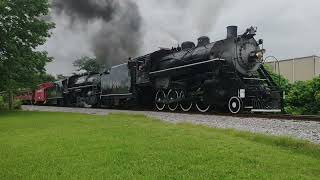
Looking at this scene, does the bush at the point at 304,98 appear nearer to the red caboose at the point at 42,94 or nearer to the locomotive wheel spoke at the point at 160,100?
the locomotive wheel spoke at the point at 160,100

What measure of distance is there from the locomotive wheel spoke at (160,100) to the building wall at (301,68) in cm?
1673

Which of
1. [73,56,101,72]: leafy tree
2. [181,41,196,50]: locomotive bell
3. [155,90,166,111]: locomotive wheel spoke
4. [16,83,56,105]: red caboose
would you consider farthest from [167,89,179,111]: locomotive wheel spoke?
[73,56,101,72]: leafy tree

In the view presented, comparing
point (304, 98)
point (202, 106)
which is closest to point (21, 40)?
point (202, 106)

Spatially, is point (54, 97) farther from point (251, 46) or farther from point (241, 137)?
point (241, 137)

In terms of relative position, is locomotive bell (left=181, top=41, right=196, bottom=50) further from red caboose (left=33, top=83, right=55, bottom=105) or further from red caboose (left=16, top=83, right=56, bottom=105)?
red caboose (left=33, top=83, right=55, bottom=105)

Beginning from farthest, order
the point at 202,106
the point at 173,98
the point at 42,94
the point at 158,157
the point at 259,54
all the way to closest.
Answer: the point at 42,94
the point at 173,98
the point at 202,106
the point at 259,54
the point at 158,157

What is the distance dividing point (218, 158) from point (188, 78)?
13.8 meters

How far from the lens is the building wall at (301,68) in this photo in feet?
122

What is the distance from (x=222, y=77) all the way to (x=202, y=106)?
188 cm

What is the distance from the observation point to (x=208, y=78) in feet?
62.1

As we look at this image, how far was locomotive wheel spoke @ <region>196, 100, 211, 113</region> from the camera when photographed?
1925 cm

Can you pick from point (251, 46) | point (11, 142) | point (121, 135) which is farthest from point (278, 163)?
point (251, 46)

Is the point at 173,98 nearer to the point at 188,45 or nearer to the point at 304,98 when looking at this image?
the point at 188,45

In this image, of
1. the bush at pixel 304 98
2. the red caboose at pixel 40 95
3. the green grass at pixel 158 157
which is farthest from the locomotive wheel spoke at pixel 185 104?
the red caboose at pixel 40 95
